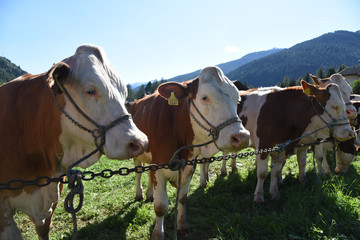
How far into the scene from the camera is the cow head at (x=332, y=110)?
453cm

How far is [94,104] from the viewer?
1.87 meters

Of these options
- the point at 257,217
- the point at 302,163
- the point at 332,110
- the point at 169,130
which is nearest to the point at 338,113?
the point at 332,110

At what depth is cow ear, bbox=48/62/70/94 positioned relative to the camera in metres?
1.77

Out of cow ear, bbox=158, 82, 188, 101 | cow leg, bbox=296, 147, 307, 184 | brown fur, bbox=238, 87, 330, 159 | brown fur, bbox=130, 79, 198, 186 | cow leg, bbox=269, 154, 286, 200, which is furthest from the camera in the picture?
cow leg, bbox=296, 147, 307, 184

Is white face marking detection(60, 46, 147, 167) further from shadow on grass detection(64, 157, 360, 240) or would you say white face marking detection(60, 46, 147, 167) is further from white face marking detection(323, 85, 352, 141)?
white face marking detection(323, 85, 352, 141)

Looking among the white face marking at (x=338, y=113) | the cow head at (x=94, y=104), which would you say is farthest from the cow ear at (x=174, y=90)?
the white face marking at (x=338, y=113)

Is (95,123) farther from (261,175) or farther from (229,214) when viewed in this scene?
(261,175)

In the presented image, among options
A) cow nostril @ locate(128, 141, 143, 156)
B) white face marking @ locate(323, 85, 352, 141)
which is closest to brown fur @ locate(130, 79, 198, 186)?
cow nostril @ locate(128, 141, 143, 156)

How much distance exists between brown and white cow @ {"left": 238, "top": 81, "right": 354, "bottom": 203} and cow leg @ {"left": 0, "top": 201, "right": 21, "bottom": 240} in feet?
13.5

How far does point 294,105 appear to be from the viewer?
4.99 meters

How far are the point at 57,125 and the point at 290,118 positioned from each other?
450cm

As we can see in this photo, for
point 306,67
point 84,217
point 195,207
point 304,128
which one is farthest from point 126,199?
point 306,67

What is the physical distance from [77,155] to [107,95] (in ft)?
2.42

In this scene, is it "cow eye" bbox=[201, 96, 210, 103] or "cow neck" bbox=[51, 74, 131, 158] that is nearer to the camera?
"cow neck" bbox=[51, 74, 131, 158]
